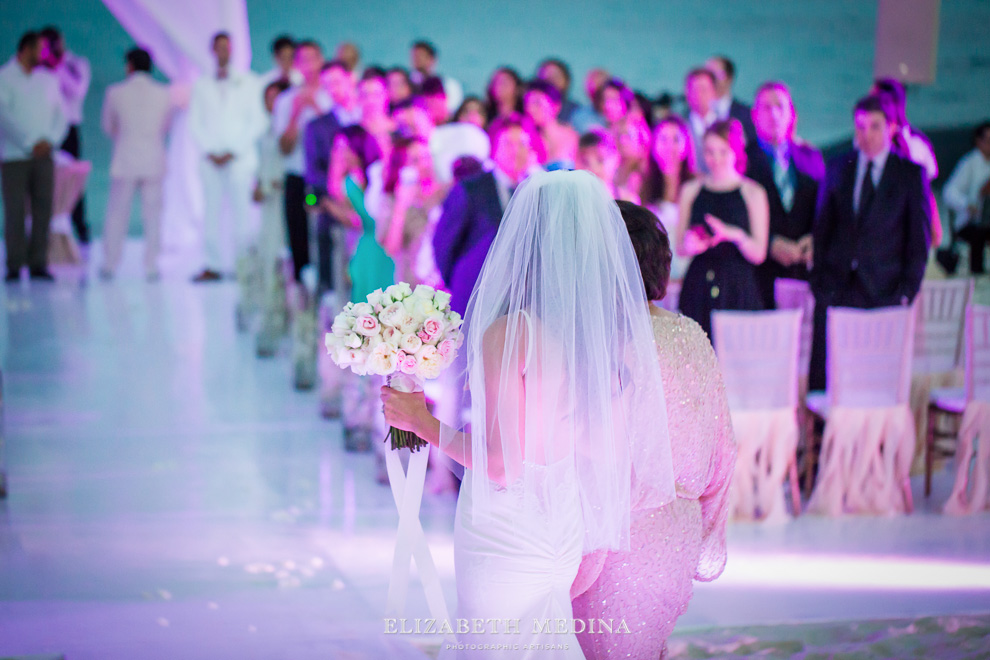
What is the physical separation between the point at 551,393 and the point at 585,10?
10.8m

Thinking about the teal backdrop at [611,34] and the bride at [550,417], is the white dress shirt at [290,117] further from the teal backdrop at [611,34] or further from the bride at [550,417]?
the bride at [550,417]

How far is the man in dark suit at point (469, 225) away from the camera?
4.35 meters

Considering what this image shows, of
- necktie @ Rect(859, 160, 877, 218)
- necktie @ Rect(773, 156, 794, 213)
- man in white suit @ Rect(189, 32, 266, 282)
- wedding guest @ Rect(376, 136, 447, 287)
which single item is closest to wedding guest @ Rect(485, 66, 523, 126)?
necktie @ Rect(773, 156, 794, 213)

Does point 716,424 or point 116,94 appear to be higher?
point 116,94

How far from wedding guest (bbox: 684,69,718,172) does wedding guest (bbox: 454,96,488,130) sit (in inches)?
53.1

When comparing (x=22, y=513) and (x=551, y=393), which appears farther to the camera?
(x=22, y=513)

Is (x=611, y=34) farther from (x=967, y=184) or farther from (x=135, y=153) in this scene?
(x=135, y=153)

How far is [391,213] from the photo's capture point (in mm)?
4824

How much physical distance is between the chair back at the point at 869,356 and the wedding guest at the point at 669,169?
136cm

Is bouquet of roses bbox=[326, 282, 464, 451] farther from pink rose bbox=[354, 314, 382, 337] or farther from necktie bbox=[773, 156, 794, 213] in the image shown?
necktie bbox=[773, 156, 794, 213]

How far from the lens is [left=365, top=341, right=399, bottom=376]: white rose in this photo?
7.67 feet

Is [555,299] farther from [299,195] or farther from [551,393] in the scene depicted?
[299,195]

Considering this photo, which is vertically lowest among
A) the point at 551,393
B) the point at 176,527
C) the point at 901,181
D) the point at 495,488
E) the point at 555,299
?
the point at 176,527

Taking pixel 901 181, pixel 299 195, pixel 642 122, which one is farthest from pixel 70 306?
pixel 901 181
